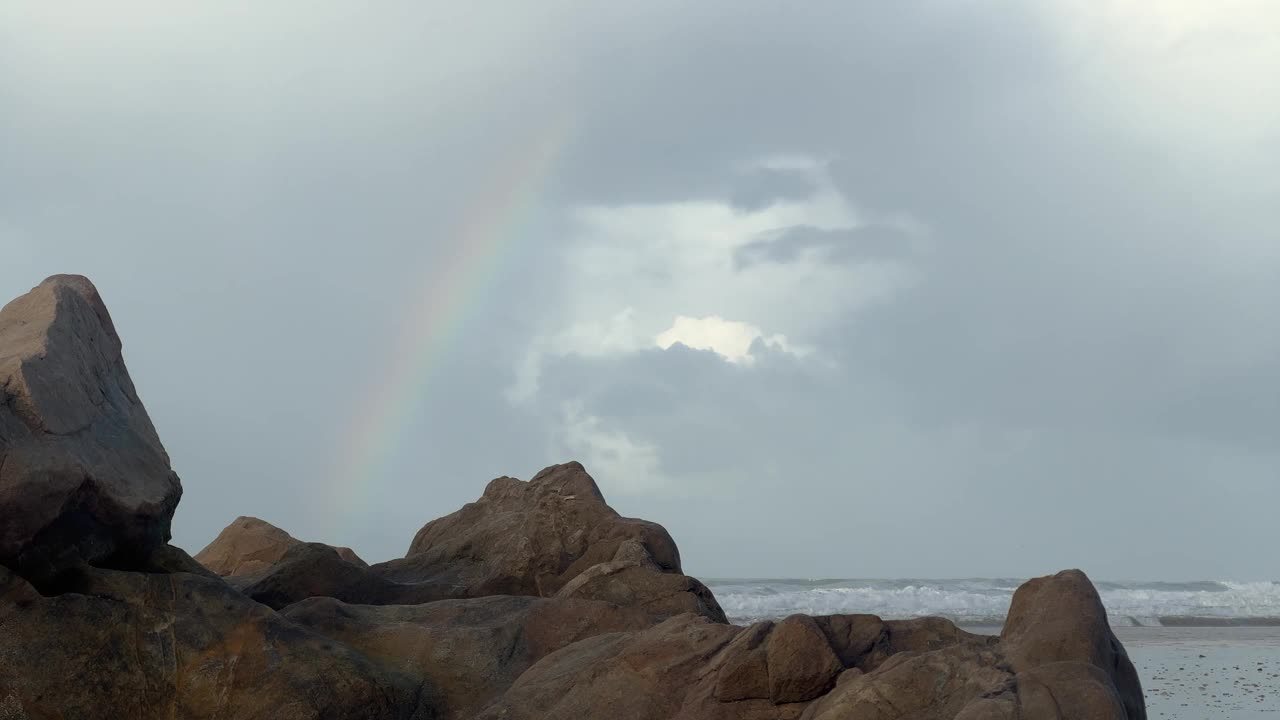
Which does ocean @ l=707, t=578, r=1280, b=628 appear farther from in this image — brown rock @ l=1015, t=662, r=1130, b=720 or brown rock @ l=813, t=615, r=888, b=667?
brown rock @ l=1015, t=662, r=1130, b=720

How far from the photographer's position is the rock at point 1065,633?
8867 mm

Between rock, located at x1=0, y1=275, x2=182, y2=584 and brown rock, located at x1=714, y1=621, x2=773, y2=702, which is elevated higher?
rock, located at x1=0, y1=275, x2=182, y2=584

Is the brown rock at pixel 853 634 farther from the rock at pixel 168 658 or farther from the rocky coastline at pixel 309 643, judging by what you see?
the rock at pixel 168 658

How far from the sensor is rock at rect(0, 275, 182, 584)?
8602 millimetres

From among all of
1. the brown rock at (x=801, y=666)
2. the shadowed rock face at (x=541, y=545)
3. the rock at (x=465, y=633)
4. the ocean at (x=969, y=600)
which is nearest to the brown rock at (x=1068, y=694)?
the brown rock at (x=801, y=666)

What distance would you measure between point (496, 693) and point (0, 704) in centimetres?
450

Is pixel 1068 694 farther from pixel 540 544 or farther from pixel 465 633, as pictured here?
pixel 540 544

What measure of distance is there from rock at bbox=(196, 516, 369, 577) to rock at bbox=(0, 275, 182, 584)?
6.26 meters

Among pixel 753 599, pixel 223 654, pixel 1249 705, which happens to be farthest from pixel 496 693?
pixel 753 599

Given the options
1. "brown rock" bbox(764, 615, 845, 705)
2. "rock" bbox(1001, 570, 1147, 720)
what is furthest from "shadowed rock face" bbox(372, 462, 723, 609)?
"rock" bbox(1001, 570, 1147, 720)

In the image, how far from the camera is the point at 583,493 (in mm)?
18062

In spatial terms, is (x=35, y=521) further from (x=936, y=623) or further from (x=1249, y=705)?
(x=1249, y=705)

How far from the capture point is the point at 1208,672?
71.6 ft

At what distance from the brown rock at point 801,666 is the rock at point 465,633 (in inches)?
124
